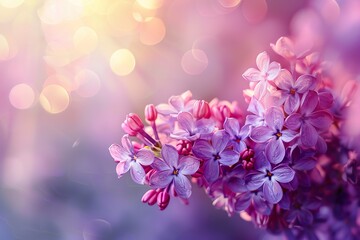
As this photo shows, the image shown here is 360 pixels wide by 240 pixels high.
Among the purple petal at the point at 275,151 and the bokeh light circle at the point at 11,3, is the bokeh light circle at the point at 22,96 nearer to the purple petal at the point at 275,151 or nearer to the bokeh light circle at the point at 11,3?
the bokeh light circle at the point at 11,3

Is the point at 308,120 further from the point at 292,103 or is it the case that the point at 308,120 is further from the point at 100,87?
the point at 100,87

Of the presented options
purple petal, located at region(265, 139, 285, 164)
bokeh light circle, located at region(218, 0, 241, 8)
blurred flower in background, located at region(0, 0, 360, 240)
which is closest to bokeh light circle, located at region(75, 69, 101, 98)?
blurred flower in background, located at region(0, 0, 360, 240)

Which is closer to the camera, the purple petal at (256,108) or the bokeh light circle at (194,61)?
the purple petal at (256,108)

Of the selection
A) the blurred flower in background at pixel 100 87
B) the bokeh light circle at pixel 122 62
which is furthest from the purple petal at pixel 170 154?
the bokeh light circle at pixel 122 62

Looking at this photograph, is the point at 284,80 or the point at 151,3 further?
the point at 151,3

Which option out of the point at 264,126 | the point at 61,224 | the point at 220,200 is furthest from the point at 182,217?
the point at 264,126

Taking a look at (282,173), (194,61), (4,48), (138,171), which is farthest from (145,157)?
(4,48)

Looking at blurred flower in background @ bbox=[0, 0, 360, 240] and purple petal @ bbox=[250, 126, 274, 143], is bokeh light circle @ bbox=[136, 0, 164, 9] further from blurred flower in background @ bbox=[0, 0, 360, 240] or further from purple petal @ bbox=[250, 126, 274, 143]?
purple petal @ bbox=[250, 126, 274, 143]
